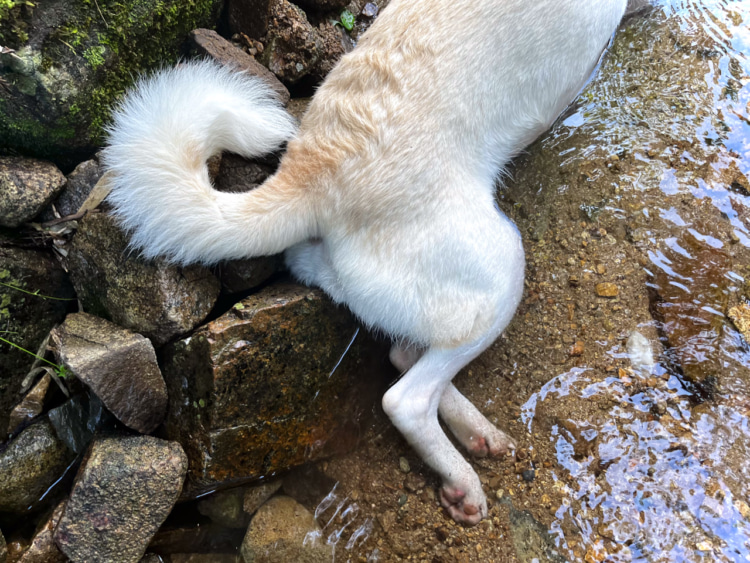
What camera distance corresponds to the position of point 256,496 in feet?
6.78

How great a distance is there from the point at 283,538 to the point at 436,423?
0.80 m

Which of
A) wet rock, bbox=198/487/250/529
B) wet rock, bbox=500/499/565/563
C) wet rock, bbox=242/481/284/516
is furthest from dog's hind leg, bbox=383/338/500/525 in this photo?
wet rock, bbox=198/487/250/529

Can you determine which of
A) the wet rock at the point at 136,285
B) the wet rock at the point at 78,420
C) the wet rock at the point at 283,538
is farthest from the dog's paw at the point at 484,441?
the wet rock at the point at 78,420

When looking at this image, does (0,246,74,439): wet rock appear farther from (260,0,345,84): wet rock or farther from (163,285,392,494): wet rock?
(260,0,345,84): wet rock

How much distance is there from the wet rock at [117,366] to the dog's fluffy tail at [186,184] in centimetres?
37

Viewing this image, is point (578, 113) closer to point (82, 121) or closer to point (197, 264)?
point (197, 264)

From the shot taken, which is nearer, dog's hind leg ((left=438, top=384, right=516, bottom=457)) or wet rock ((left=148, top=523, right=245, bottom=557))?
wet rock ((left=148, top=523, right=245, bottom=557))

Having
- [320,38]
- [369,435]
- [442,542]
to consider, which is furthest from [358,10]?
[442,542]

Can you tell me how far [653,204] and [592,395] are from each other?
1.02 metres

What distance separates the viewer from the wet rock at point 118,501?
1.77 m

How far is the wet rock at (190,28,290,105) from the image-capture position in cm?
204

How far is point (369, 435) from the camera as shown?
2.24 metres

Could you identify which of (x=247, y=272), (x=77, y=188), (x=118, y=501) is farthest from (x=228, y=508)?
(x=77, y=188)

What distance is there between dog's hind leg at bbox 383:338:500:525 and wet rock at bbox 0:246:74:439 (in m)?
1.48
